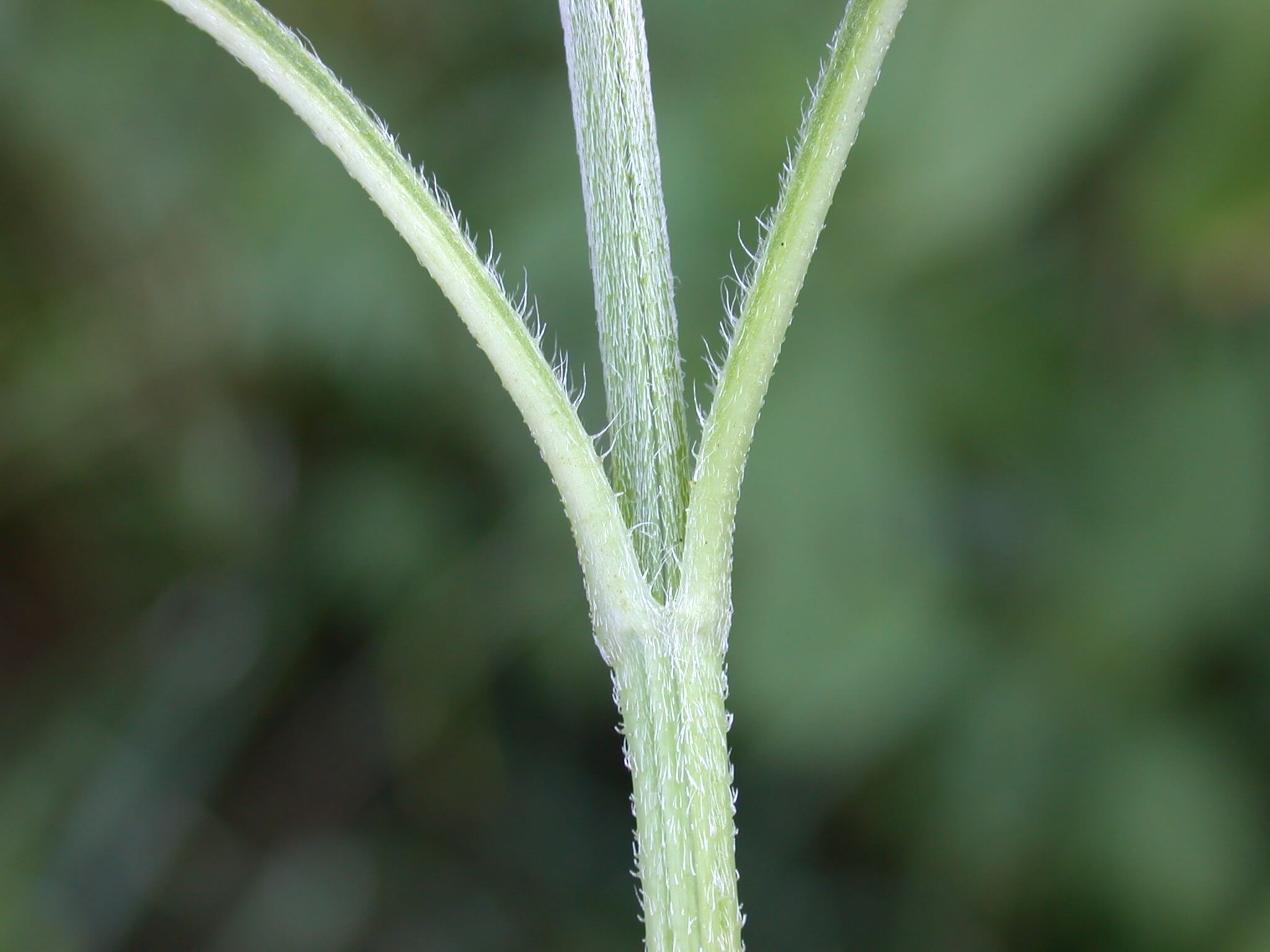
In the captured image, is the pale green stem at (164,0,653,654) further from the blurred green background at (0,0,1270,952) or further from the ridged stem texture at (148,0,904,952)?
the blurred green background at (0,0,1270,952)

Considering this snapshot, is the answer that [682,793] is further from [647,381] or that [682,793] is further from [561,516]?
[561,516]

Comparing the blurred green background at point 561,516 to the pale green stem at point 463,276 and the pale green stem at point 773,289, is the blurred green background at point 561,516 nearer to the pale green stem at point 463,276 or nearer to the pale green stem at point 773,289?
the pale green stem at point 773,289

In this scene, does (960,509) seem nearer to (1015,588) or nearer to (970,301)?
(1015,588)

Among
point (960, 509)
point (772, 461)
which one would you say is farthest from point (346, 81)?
point (960, 509)

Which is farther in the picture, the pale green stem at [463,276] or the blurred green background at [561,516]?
the blurred green background at [561,516]

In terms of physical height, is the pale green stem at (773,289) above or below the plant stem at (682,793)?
above

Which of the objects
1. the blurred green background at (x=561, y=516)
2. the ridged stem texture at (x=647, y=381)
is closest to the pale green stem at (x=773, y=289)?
the ridged stem texture at (x=647, y=381)
